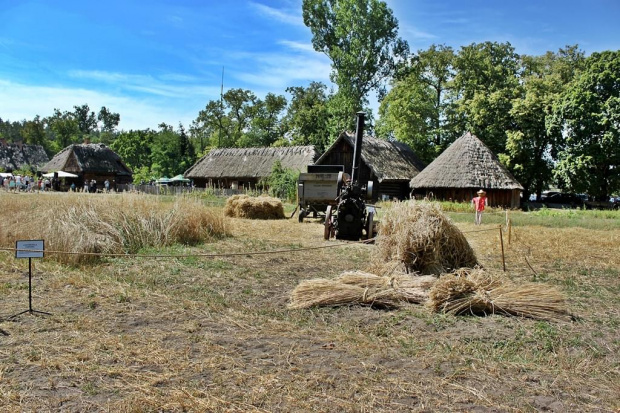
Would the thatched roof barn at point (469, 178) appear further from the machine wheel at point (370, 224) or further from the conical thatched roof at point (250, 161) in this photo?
the machine wheel at point (370, 224)

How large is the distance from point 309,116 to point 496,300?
42106 millimetres

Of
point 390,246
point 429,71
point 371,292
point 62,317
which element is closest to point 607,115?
point 429,71

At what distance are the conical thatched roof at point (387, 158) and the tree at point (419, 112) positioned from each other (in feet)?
8.96

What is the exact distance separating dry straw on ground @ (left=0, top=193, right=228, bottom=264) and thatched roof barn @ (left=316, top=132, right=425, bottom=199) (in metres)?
20.4

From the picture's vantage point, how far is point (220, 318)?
5.31 m

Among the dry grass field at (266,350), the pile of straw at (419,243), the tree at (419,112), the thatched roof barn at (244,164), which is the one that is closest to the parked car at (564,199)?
the tree at (419,112)

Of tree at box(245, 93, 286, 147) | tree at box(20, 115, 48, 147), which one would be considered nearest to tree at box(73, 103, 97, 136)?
tree at box(20, 115, 48, 147)

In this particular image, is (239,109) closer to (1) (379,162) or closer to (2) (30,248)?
(1) (379,162)

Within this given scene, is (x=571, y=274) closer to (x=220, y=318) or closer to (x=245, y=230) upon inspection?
(x=220, y=318)

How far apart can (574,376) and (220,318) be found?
11.3 feet

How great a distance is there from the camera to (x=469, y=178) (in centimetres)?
2792

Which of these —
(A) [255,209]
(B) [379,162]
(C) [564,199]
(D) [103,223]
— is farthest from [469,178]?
(D) [103,223]

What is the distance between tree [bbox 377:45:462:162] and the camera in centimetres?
3797

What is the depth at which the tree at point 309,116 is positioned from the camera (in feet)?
151
